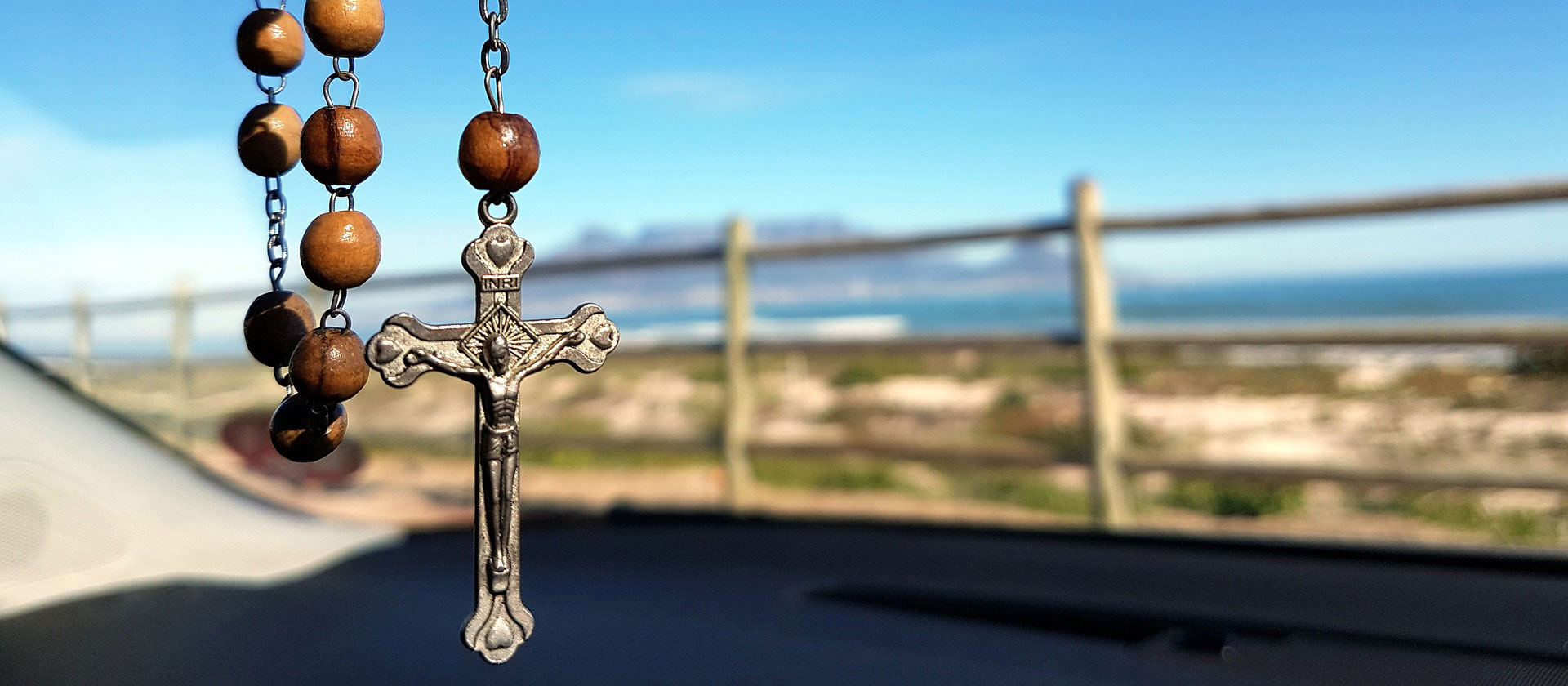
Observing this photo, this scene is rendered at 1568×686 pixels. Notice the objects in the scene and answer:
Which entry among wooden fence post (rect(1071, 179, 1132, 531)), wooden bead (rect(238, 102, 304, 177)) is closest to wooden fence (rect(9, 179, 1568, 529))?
wooden fence post (rect(1071, 179, 1132, 531))

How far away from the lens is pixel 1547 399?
9922mm

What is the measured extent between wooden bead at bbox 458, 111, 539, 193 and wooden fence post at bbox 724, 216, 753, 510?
3.45 m

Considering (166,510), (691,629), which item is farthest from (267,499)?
(691,629)

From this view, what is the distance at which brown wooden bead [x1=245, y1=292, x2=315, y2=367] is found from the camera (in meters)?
0.75

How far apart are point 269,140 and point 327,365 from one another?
20cm

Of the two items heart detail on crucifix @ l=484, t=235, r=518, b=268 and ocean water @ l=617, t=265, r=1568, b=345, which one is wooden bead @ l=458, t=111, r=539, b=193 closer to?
heart detail on crucifix @ l=484, t=235, r=518, b=268

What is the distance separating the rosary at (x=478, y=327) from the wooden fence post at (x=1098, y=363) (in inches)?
119

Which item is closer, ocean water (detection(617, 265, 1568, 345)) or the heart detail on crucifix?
the heart detail on crucifix

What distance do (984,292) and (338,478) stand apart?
45.6 meters

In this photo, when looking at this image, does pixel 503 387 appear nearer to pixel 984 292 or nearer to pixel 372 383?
pixel 372 383

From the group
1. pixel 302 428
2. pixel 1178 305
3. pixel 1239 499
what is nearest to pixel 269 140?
pixel 302 428

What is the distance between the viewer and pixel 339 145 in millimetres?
658

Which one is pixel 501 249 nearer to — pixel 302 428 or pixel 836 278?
pixel 302 428

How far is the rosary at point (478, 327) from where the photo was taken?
2.10ft
